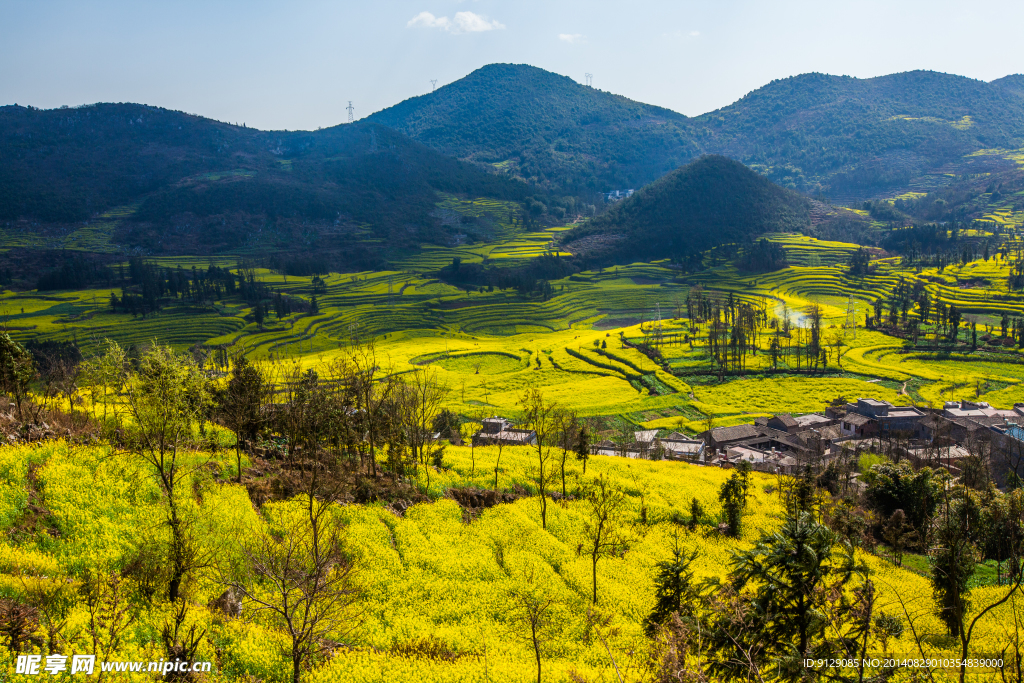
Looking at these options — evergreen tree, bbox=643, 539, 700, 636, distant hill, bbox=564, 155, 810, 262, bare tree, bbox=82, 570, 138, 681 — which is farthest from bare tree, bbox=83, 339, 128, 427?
distant hill, bbox=564, 155, 810, 262

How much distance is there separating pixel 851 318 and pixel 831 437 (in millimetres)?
50880

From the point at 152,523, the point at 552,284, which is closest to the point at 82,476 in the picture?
the point at 152,523

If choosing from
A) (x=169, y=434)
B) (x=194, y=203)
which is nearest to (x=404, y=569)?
(x=169, y=434)

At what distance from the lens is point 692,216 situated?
509 ft

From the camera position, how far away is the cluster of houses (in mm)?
43156

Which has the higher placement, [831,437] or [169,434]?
[169,434]

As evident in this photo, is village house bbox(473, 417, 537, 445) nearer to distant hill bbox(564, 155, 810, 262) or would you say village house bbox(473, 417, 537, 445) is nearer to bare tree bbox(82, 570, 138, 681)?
bare tree bbox(82, 570, 138, 681)

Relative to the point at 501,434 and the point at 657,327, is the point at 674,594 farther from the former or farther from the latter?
the point at 657,327

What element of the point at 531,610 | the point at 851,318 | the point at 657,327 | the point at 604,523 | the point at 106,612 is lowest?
the point at 604,523

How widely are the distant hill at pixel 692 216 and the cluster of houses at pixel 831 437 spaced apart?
308 feet

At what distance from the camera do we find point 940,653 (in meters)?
19.2

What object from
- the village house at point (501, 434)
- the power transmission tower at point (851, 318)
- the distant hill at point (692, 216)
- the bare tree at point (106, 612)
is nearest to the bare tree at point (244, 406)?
the bare tree at point (106, 612)

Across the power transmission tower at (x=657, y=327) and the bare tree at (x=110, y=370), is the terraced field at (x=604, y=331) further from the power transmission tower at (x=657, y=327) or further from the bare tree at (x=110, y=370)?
the bare tree at (x=110, y=370)

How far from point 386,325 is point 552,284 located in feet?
148
